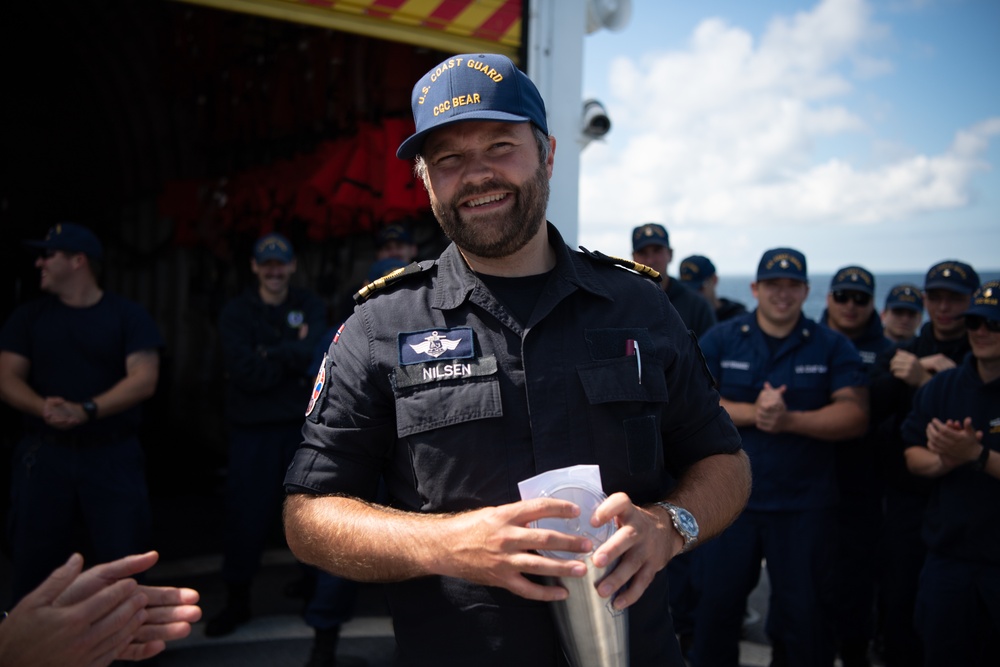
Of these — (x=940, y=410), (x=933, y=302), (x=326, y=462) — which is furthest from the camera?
(x=933, y=302)

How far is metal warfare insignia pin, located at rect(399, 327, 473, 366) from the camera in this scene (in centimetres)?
154

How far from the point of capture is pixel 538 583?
135 cm

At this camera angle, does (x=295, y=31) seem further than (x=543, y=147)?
Yes

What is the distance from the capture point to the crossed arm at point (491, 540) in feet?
4.08

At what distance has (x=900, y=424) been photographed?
3.94 m

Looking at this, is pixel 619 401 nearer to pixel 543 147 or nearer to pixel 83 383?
pixel 543 147

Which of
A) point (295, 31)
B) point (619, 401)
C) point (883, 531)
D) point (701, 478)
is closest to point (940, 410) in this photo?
point (883, 531)

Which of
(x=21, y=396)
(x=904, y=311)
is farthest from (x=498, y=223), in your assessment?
(x=904, y=311)

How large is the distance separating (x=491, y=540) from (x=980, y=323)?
269cm

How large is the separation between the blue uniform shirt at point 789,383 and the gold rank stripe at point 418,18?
1809 millimetres

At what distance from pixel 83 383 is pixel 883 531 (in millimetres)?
4030

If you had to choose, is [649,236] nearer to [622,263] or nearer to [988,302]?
[988,302]

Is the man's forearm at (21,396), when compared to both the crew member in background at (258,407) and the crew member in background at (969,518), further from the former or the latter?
the crew member in background at (969,518)

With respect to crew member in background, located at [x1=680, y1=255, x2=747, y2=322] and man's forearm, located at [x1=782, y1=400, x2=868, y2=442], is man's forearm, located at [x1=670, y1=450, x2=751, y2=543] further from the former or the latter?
crew member in background, located at [x1=680, y1=255, x2=747, y2=322]
